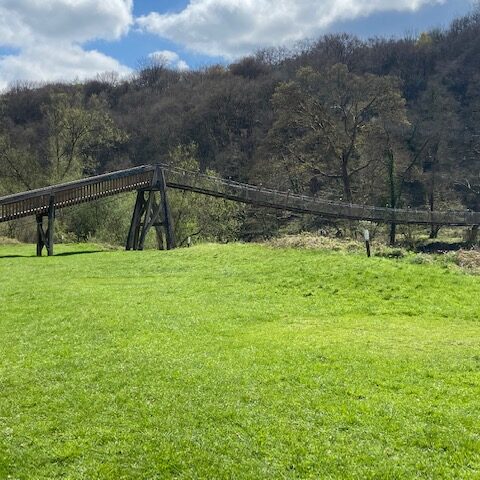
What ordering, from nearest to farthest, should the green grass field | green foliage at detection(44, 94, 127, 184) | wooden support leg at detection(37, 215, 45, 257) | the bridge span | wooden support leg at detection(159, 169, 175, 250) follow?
the green grass field
the bridge span
wooden support leg at detection(37, 215, 45, 257)
wooden support leg at detection(159, 169, 175, 250)
green foliage at detection(44, 94, 127, 184)

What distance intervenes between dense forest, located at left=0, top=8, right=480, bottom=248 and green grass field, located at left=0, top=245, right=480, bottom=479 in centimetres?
2561

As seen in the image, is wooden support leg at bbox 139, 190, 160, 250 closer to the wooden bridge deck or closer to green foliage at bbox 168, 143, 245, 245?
the wooden bridge deck

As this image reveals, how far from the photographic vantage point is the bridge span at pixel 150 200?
81.6ft

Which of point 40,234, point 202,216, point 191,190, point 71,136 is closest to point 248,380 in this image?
point 40,234

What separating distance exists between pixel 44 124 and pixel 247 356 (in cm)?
9240

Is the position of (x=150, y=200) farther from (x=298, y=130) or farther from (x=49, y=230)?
(x=298, y=130)

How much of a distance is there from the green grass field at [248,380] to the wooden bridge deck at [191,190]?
11095mm

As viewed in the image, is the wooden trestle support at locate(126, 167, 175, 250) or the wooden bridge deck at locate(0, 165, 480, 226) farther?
the wooden trestle support at locate(126, 167, 175, 250)

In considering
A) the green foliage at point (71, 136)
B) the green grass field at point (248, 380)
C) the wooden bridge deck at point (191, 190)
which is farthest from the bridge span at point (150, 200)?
the green foliage at point (71, 136)

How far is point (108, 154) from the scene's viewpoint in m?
86.0

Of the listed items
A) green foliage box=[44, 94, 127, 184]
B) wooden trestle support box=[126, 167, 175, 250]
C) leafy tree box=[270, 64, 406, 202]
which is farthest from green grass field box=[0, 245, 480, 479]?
green foliage box=[44, 94, 127, 184]

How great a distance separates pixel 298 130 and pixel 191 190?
31805 mm

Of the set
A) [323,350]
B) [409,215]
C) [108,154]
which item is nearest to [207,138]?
[108,154]

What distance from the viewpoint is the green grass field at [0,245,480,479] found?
551 cm
